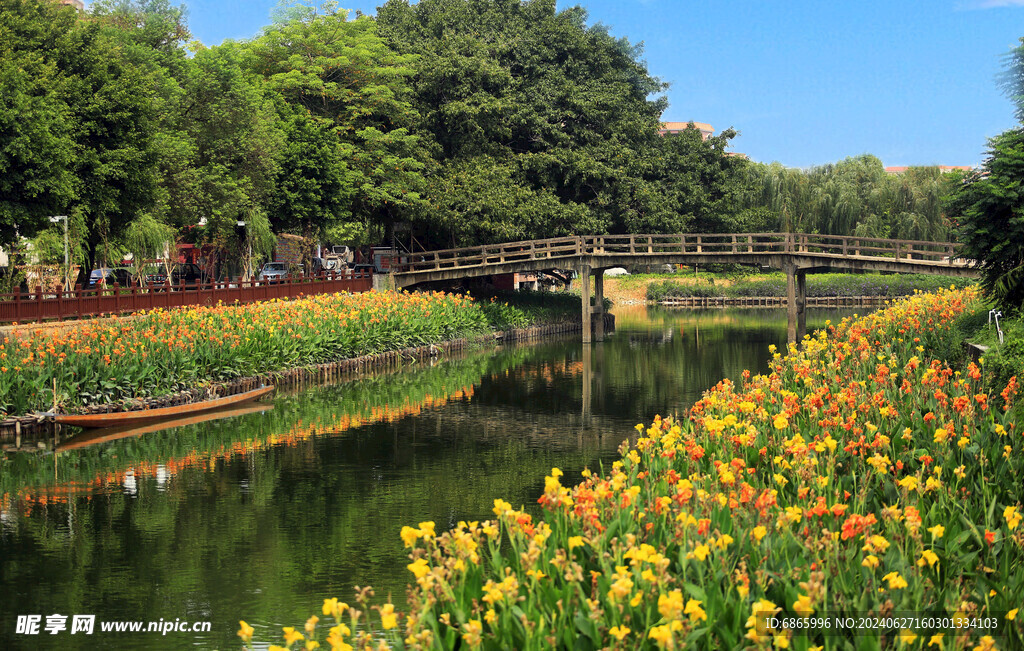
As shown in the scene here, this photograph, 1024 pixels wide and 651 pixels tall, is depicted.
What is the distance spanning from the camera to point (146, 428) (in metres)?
23.1

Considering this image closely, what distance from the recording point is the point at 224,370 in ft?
90.5

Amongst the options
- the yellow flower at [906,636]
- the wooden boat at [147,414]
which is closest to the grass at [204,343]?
the wooden boat at [147,414]

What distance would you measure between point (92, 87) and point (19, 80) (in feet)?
14.2

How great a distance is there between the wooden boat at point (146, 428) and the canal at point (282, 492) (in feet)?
1.08

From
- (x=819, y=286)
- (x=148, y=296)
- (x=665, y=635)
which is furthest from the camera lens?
(x=819, y=286)

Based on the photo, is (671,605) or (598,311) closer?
(671,605)

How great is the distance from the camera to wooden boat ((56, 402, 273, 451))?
2144 centimetres

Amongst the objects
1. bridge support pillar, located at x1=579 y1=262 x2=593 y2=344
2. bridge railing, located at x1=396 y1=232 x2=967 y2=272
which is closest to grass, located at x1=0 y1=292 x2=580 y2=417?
bridge railing, located at x1=396 y1=232 x2=967 y2=272

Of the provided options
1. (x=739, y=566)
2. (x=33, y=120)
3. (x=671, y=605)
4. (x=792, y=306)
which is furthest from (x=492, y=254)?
(x=671, y=605)

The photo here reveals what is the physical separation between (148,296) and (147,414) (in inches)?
415

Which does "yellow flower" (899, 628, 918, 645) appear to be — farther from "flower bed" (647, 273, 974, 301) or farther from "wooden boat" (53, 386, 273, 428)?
"flower bed" (647, 273, 974, 301)

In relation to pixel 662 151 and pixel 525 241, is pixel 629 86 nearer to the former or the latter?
pixel 662 151

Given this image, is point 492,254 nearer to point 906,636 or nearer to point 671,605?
point 906,636

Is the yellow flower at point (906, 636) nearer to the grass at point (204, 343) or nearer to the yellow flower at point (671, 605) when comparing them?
the yellow flower at point (671, 605)
